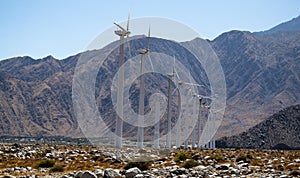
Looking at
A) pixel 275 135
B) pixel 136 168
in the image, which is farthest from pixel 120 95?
pixel 275 135

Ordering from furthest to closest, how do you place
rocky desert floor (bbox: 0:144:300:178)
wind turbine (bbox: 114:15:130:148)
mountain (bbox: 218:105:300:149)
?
mountain (bbox: 218:105:300:149) → wind turbine (bbox: 114:15:130:148) → rocky desert floor (bbox: 0:144:300:178)

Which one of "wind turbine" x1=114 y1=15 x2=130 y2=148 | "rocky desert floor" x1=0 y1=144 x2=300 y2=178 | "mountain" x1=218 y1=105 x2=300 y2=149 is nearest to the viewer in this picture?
"rocky desert floor" x1=0 y1=144 x2=300 y2=178

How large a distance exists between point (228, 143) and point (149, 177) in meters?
150

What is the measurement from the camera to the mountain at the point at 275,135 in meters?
156

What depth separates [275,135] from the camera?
162625 mm

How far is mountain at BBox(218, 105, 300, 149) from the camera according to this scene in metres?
156

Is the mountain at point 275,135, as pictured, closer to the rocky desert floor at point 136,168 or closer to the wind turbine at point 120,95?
the wind turbine at point 120,95

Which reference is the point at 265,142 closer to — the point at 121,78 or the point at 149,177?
the point at 121,78

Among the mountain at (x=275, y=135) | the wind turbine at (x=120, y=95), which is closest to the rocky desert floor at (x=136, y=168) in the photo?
the wind turbine at (x=120, y=95)

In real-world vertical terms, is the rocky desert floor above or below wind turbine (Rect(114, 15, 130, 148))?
below

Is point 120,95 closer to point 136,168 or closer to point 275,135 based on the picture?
point 136,168

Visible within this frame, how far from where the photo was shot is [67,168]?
33.7 meters

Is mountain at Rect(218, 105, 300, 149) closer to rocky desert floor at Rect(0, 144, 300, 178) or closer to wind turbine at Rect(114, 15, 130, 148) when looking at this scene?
wind turbine at Rect(114, 15, 130, 148)

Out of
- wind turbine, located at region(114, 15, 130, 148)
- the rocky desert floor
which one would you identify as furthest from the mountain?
the rocky desert floor
